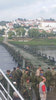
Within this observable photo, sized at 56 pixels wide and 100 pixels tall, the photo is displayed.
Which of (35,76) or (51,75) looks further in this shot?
(51,75)

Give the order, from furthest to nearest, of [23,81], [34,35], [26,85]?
[34,35] → [23,81] → [26,85]

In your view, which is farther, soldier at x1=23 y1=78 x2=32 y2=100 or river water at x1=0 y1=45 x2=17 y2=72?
river water at x1=0 y1=45 x2=17 y2=72

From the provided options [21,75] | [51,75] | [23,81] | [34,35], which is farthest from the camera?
[34,35]

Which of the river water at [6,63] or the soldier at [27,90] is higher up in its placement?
the soldier at [27,90]

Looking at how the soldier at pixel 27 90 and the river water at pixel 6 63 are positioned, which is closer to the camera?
the soldier at pixel 27 90

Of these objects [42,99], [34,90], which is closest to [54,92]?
[34,90]

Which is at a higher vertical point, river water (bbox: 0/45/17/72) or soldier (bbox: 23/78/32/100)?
soldier (bbox: 23/78/32/100)

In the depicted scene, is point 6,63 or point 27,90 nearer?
point 27,90

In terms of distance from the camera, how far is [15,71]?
11180mm

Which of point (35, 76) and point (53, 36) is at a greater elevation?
point (35, 76)

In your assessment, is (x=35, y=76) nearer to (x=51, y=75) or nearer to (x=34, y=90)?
(x=34, y=90)

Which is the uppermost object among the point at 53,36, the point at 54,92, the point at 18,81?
the point at 18,81

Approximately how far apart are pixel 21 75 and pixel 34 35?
16912 cm

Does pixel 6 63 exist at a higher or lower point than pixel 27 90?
lower
